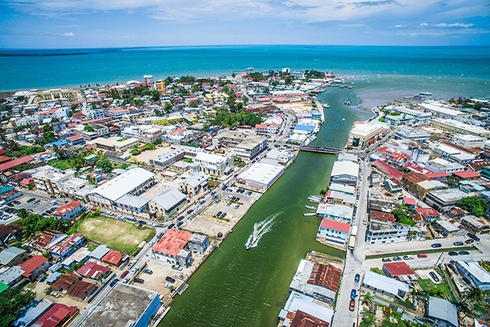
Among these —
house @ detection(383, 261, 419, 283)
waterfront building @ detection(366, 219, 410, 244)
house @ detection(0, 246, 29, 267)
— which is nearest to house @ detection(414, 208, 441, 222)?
waterfront building @ detection(366, 219, 410, 244)

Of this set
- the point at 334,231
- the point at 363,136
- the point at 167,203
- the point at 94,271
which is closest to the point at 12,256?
the point at 94,271

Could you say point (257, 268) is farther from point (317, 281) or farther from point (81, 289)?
point (81, 289)

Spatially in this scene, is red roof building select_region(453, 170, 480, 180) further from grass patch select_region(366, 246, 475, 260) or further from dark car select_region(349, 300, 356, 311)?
dark car select_region(349, 300, 356, 311)

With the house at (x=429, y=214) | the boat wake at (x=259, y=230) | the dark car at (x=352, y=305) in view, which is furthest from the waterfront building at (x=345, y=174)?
the dark car at (x=352, y=305)

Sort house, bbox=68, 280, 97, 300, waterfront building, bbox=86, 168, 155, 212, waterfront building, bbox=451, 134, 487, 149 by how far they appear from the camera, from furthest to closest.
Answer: waterfront building, bbox=451, 134, 487, 149
waterfront building, bbox=86, 168, 155, 212
house, bbox=68, 280, 97, 300

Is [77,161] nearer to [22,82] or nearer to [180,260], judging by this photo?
[180,260]
